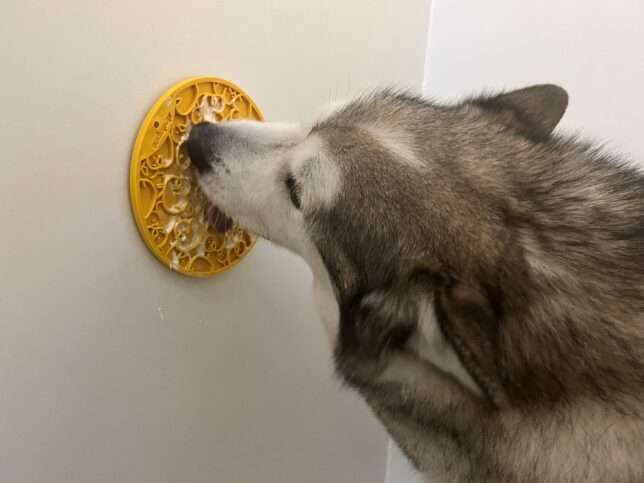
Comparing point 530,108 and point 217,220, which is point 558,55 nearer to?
point 530,108

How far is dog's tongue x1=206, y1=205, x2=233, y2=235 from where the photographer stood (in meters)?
1.24

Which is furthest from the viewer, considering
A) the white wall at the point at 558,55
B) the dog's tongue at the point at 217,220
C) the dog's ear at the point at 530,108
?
the white wall at the point at 558,55

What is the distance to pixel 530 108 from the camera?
1245 mm

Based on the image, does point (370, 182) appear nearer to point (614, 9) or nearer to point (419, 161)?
point (419, 161)

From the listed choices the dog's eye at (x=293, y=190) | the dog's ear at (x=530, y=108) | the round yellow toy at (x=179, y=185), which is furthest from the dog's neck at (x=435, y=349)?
the round yellow toy at (x=179, y=185)

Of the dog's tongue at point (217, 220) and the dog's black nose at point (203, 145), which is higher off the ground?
the dog's black nose at point (203, 145)

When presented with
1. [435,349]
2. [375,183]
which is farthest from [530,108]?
[435,349]

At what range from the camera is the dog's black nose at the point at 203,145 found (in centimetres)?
115

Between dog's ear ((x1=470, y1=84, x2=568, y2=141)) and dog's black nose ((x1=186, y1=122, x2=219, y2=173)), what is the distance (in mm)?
466

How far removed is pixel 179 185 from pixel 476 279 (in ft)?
1.94

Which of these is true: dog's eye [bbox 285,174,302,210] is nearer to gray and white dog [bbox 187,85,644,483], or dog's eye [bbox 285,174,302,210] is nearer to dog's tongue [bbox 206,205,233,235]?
gray and white dog [bbox 187,85,644,483]

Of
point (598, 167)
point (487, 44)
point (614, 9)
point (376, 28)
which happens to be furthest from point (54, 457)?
point (614, 9)

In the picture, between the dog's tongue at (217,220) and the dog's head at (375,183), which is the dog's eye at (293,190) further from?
the dog's tongue at (217,220)

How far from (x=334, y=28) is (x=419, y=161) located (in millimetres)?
670
